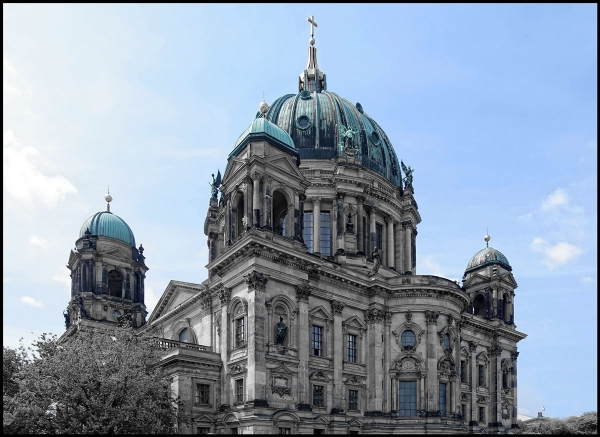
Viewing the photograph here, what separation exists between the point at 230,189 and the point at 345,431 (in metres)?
20.7

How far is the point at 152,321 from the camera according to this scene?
2462 inches

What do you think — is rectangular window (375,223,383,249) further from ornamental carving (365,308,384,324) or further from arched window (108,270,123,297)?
arched window (108,270,123,297)

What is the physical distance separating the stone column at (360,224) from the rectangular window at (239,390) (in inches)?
779

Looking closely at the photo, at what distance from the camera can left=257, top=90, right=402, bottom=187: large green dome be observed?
63.4 meters

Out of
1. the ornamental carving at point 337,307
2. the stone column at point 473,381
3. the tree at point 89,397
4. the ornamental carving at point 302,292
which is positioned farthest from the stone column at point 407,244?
the tree at point 89,397

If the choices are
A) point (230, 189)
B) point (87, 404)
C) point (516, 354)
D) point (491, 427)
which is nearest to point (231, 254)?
point (230, 189)

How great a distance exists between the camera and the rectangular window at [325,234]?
5856 cm

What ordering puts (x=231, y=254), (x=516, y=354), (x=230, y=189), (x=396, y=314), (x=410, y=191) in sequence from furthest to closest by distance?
(x=516, y=354)
(x=410, y=191)
(x=396, y=314)
(x=230, y=189)
(x=231, y=254)

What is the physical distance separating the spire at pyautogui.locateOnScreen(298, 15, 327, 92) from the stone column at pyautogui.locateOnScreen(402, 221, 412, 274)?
1993 centimetres

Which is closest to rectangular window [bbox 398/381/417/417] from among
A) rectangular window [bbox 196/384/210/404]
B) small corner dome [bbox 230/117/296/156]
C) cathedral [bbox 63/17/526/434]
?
cathedral [bbox 63/17/526/434]

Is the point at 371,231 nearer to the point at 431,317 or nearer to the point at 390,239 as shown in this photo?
the point at 390,239

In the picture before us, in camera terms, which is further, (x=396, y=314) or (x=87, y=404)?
(x=396, y=314)

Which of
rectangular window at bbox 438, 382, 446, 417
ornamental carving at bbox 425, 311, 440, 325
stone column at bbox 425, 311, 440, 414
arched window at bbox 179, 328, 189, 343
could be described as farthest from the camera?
arched window at bbox 179, 328, 189, 343

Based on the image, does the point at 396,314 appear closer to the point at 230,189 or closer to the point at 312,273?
the point at 312,273
